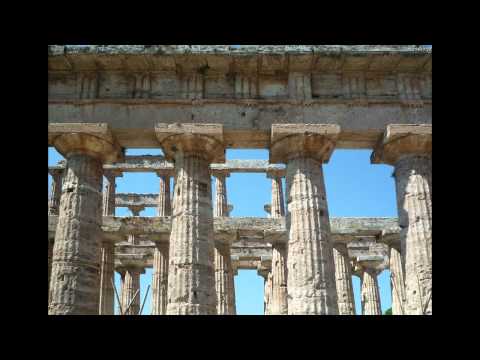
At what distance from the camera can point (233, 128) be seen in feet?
49.1

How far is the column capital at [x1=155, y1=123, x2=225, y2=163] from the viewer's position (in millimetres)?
14625

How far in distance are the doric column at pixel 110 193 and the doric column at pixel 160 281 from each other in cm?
427

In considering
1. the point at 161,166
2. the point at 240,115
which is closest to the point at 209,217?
the point at 240,115

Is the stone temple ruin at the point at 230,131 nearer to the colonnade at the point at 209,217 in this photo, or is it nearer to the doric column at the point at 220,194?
the colonnade at the point at 209,217

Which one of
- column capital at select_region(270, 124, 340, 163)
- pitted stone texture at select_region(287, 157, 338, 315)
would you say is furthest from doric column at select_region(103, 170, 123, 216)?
pitted stone texture at select_region(287, 157, 338, 315)

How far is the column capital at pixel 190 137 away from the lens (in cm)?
1462

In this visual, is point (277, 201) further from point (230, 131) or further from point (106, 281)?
point (230, 131)

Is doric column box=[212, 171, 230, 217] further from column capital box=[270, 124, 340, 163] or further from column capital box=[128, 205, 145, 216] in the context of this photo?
column capital box=[270, 124, 340, 163]

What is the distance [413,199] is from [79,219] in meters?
9.36

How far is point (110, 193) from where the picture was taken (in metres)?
24.7

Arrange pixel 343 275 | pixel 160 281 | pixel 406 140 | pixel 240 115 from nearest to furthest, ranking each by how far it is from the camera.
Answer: pixel 406 140 < pixel 240 115 < pixel 160 281 < pixel 343 275

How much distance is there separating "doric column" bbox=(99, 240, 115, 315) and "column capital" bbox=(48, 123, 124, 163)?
286 inches

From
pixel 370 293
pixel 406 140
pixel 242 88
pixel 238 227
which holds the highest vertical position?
pixel 242 88
